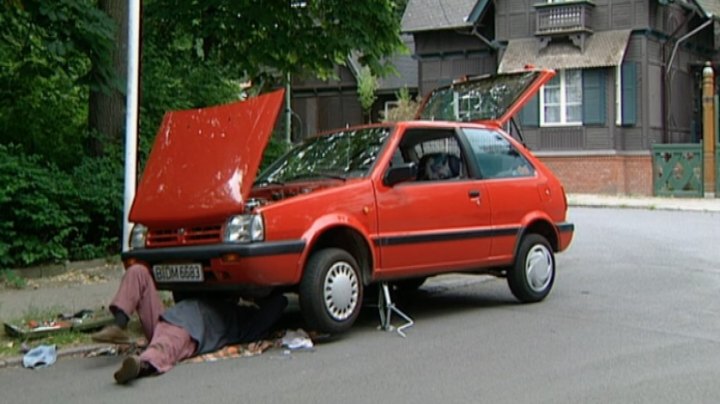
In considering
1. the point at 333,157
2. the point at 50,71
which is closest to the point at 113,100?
the point at 50,71

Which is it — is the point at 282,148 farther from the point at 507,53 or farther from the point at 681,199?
the point at 507,53

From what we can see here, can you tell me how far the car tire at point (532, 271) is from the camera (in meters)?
9.10

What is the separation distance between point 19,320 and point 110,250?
3618mm

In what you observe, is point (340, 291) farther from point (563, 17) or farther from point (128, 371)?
point (563, 17)

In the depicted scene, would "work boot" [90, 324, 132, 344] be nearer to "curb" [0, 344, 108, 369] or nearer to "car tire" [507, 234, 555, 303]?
"curb" [0, 344, 108, 369]

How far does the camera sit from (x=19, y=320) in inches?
322

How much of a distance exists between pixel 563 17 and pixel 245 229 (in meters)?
25.1

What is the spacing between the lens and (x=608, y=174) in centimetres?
2950

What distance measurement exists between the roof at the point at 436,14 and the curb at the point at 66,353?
2763 cm

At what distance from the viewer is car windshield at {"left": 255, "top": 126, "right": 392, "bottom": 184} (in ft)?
26.8

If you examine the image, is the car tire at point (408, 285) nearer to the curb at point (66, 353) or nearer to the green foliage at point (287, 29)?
the curb at point (66, 353)

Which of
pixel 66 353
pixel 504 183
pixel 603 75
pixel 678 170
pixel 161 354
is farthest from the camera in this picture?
pixel 603 75

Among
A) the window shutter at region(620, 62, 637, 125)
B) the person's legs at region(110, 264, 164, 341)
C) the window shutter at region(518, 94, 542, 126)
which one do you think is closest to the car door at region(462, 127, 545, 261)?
the person's legs at region(110, 264, 164, 341)

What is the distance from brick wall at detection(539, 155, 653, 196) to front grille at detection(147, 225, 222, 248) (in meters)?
23.5
